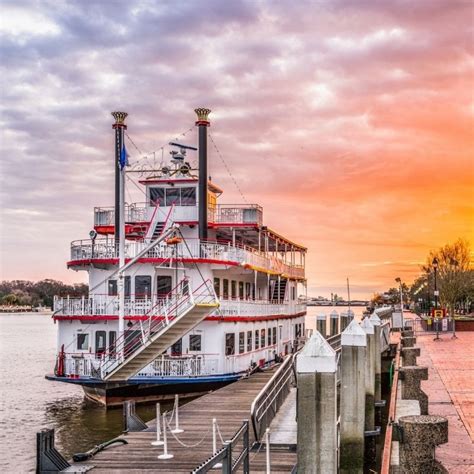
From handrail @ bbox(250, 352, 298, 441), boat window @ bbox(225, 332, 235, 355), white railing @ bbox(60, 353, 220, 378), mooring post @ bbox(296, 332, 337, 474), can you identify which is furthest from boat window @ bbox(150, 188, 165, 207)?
mooring post @ bbox(296, 332, 337, 474)

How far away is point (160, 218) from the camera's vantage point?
2820 centimetres

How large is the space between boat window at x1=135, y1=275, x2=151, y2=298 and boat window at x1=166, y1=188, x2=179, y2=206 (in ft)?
17.5

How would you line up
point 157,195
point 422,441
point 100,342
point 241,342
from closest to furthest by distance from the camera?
point 422,441 → point 100,342 → point 241,342 → point 157,195

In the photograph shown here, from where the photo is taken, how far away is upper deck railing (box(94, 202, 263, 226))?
28.5m

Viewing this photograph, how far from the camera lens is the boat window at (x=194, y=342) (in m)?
24.2

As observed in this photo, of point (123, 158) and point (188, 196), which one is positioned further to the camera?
point (188, 196)

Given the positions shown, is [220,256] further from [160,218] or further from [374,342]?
[374,342]

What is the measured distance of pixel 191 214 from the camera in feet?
93.8

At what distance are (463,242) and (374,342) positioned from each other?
6251 cm

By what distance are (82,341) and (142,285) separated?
9.44 ft

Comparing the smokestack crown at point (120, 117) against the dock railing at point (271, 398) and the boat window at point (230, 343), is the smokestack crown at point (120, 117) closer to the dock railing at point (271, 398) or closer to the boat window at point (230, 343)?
the boat window at point (230, 343)

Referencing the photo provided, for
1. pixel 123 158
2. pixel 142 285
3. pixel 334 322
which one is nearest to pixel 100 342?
pixel 142 285

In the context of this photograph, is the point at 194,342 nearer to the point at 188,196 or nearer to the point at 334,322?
the point at 188,196

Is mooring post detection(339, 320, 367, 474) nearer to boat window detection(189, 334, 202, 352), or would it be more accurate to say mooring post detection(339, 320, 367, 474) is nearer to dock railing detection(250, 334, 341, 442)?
dock railing detection(250, 334, 341, 442)
